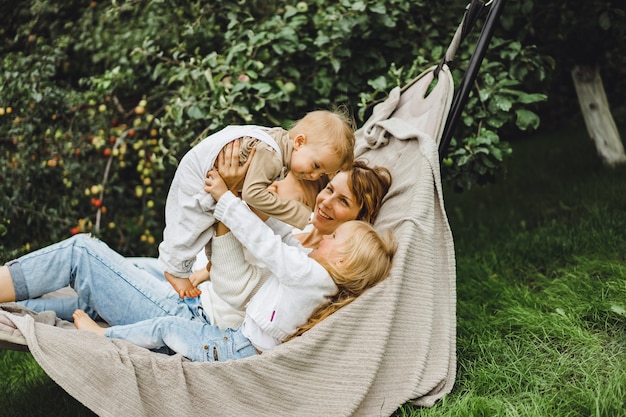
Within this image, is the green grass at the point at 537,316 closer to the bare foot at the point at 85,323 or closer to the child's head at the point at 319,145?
the bare foot at the point at 85,323

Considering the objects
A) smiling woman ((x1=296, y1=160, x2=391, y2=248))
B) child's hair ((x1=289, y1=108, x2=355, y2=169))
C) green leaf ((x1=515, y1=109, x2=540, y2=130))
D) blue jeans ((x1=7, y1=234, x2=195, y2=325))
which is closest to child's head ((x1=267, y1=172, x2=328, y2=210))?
smiling woman ((x1=296, y1=160, x2=391, y2=248))

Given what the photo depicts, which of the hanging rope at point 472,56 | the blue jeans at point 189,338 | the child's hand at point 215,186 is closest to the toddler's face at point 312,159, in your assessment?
the child's hand at point 215,186

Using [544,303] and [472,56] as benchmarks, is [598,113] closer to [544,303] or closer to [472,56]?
[544,303]

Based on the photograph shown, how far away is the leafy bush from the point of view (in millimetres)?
3330

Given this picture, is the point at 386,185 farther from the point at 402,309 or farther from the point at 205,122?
the point at 205,122

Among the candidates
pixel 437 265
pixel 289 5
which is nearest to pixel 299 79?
pixel 289 5

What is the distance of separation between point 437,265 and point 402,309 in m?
0.26

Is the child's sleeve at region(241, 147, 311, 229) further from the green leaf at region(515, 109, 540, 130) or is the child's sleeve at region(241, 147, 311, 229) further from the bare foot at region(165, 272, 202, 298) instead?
the green leaf at region(515, 109, 540, 130)

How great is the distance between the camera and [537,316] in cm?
274

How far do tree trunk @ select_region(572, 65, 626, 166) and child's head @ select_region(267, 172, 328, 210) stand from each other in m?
2.47

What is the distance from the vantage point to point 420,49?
3510 millimetres

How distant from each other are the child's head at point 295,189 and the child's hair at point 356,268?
0.41 meters

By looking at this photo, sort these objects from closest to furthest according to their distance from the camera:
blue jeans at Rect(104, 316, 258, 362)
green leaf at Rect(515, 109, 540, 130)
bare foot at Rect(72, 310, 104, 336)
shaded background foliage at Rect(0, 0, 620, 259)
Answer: blue jeans at Rect(104, 316, 258, 362) < bare foot at Rect(72, 310, 104, 336) < green leaf at Rect(515, 109, 540, 130) < shaded background foliage at Rect(0, 0, 620, 259)

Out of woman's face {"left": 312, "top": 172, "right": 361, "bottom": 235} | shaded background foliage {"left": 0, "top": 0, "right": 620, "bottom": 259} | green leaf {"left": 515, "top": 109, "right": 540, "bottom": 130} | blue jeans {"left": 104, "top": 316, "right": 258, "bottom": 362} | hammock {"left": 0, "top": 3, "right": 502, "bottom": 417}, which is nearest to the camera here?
hammock {"left": 0, "top": 3, "right": 502, "bottom": 417}
